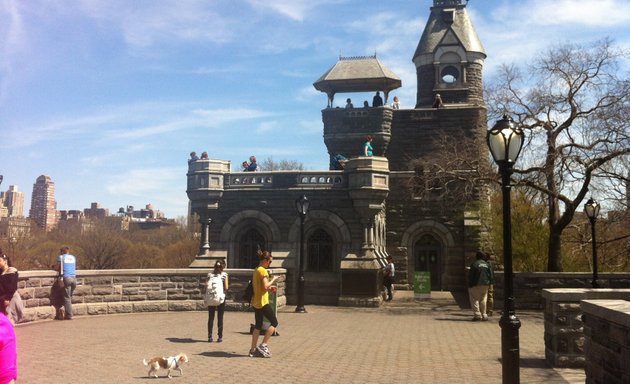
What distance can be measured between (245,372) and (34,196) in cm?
14206

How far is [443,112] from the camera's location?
2959 cm

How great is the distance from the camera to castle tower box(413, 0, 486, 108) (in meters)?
31.8

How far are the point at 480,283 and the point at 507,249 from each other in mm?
7917

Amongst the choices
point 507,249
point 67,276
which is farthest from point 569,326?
point 67,276

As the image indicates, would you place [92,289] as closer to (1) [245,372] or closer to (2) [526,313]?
(1) [245,372]

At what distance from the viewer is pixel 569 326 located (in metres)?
8.71

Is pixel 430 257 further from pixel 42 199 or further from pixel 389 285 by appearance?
pixel 42 199

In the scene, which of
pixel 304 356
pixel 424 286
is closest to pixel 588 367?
pixel 304 356

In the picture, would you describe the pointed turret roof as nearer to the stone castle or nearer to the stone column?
the stone castle

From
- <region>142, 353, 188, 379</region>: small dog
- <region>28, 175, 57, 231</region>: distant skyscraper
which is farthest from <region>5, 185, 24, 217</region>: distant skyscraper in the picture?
<region>142, 353, 188, 379</region>: small dog

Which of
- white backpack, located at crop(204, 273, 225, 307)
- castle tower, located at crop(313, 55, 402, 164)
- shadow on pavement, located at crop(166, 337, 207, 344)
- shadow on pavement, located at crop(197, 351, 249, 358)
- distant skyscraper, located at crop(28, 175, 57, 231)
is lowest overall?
shadow on pavement, located at crop(197, 351, 249, 358)

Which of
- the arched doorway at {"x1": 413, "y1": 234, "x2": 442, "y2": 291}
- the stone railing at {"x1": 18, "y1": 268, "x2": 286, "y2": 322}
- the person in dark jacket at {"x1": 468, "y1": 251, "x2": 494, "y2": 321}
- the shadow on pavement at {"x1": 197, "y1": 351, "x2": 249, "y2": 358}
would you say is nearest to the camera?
the shadow on pavement at {"x1": 197, "y1": 351, "x2": 249, "y2": 358}

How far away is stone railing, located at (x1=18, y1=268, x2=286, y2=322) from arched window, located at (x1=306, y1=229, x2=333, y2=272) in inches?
163

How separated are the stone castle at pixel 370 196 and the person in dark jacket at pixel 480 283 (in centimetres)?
566
